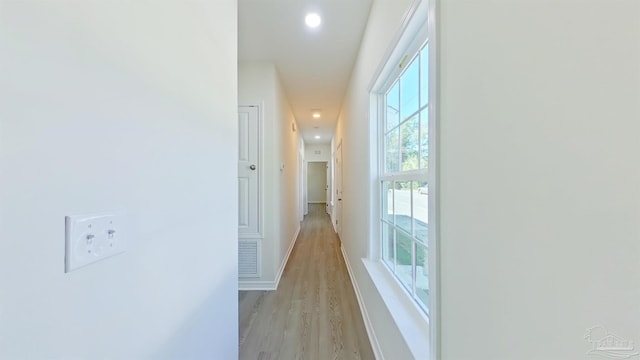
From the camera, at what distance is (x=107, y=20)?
25.5 inches

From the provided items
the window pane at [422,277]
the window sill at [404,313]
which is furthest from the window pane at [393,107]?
the window sill at [404,313]

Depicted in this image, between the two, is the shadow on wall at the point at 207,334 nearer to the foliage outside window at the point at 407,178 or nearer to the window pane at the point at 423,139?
the foliage outside window at the point at 407,178

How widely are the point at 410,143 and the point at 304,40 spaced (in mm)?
1845

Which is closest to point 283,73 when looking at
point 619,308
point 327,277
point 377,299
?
point 327,277

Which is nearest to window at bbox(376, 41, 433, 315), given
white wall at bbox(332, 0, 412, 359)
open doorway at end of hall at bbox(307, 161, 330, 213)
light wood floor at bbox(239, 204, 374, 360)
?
white wall at bbox(332, 0, 412, 359)

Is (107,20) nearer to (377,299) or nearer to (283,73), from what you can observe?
(377,299)

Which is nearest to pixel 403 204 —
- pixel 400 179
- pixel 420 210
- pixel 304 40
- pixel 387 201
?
pixel 400 179

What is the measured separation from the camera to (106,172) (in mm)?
651

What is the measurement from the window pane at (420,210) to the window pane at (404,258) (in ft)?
0.55

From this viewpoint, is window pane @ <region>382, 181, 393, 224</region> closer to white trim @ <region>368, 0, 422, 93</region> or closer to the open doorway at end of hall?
white trim @ <region>368, 0, 422, 93</region>

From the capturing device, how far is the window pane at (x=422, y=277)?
54.6 inches

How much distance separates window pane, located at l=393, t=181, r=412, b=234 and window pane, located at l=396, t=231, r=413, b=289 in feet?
0.23

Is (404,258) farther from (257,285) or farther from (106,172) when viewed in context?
(257,285)

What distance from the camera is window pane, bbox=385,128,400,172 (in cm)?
196
